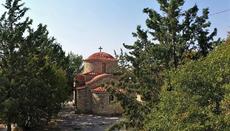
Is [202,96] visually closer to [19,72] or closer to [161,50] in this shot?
[161,50]

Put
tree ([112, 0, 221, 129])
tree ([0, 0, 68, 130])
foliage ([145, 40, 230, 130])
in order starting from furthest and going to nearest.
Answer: tree ([0, 0, 68, 130]) < tree ([112, 0, 221, 129]) < foliage ([145, 40, 230, 130])

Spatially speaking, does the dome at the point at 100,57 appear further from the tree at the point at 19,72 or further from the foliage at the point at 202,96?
the foliage at the point at 202,96

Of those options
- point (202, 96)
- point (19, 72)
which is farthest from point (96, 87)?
point (202, 96)

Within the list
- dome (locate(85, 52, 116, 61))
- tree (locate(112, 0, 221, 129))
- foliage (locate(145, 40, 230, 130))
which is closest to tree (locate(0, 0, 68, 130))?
tree (locate(112, 0, 221, 129))

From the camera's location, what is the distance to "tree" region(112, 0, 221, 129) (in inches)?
1022

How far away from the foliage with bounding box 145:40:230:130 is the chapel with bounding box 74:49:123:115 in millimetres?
37013

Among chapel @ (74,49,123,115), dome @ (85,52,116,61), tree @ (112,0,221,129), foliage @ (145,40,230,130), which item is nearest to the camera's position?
foliage @ (145,40,230,130)

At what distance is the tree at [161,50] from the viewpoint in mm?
25958

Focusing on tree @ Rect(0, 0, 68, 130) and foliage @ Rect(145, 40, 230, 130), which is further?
tree @ Rect(0, 0, 68, 130)

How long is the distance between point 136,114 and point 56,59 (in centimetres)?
3445

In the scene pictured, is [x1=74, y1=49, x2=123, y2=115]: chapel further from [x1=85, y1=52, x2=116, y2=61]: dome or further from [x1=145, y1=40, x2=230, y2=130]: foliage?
[x1=145, y1=40, x2=230, y2=130]: foliage

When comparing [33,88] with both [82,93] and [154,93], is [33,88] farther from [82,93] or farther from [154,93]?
[82,93]

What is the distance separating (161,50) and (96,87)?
120 ft

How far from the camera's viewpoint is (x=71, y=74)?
234 ft
